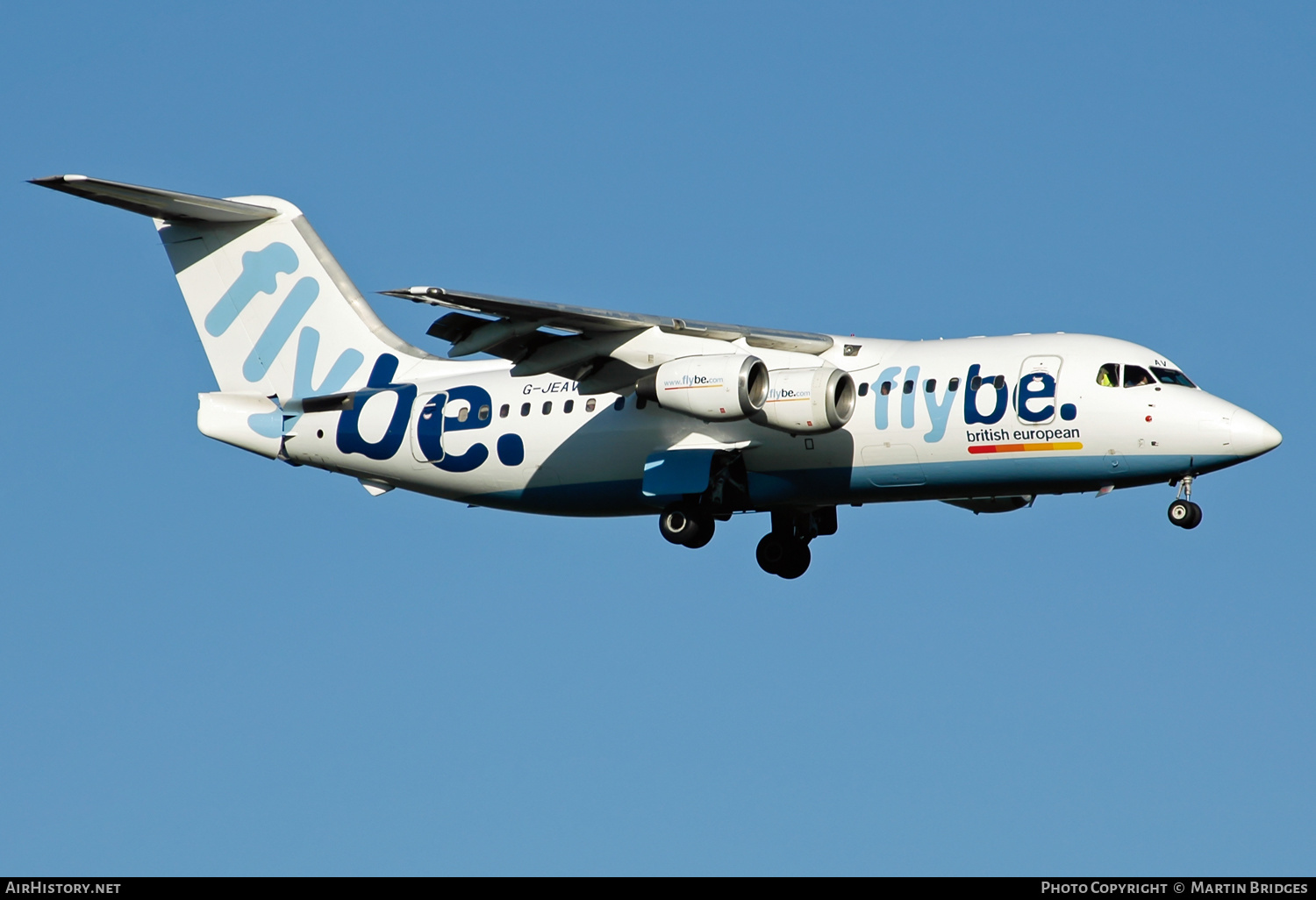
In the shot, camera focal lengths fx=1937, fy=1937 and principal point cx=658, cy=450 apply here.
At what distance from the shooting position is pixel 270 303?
2206 cm

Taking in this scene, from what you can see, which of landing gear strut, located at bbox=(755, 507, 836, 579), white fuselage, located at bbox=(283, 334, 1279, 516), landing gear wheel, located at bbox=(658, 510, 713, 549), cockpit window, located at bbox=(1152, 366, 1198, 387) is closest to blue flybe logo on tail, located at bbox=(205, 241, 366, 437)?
white fuselage, located at bbox=(283, 334, 1279, 516)

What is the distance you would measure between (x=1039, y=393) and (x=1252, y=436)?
193 cm

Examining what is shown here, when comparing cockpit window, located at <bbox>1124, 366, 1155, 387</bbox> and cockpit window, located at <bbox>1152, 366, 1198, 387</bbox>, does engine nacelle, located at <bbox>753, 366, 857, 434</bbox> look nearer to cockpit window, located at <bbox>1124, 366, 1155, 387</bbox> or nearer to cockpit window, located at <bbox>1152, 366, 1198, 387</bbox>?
cockpit window, located at <bbox>1124, 366, 1155, 387</bbox>

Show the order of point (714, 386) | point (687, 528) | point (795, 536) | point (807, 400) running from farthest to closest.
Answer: point (795, 536), point (687, 528), point (714, 386), point (807, 400)

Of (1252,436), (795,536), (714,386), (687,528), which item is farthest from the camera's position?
(795,536)

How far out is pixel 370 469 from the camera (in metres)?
21.1

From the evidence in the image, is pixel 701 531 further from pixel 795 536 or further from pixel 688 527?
pixel 795 536

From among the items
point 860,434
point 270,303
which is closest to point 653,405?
point 860,434

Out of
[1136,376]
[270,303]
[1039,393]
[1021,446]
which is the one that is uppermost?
[270,303]

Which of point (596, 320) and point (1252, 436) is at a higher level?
point (596, 320)

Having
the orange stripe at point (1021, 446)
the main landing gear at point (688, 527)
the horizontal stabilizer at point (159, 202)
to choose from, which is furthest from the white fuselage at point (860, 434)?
the horizontal stabilizer at point (159, 202)

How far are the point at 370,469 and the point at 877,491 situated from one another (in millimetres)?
5767

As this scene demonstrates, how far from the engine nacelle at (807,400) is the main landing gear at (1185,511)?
10.2ft
